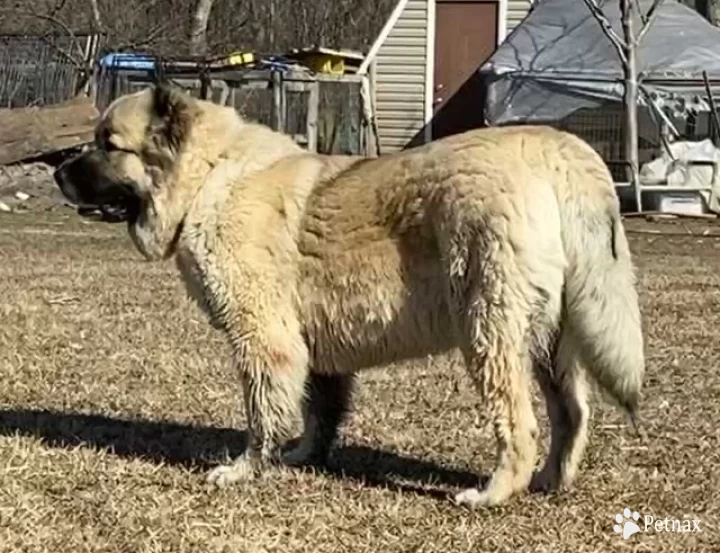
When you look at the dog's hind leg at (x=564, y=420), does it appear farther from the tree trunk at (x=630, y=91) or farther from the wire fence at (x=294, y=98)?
the wire fence at (x=294, y=98)

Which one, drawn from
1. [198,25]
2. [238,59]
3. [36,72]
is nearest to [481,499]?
[36,72]

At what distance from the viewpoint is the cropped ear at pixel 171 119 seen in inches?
235

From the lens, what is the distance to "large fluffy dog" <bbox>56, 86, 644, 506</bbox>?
5.23 meters

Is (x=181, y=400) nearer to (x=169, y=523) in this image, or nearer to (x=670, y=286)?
(x=169, y=523)

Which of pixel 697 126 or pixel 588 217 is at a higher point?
pixel 588 217

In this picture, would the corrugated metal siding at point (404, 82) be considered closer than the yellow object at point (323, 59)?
No

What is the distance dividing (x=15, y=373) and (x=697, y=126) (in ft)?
58.9

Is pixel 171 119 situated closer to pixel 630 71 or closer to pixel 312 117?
pixel 630 71

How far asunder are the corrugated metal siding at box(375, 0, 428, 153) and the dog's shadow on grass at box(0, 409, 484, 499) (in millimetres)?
22748

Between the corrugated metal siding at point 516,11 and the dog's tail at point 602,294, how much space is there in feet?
81.0

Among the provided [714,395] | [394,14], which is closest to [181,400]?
[714,395]

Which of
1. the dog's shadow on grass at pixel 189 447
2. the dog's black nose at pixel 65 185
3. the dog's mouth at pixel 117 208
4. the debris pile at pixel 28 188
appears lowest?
the debris pile at pixel 28 188

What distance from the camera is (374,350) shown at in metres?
5.66

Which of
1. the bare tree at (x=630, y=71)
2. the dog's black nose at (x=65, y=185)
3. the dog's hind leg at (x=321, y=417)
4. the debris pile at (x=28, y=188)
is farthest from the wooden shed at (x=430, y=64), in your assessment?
the dog's hind leg at (x=321, y=417)
